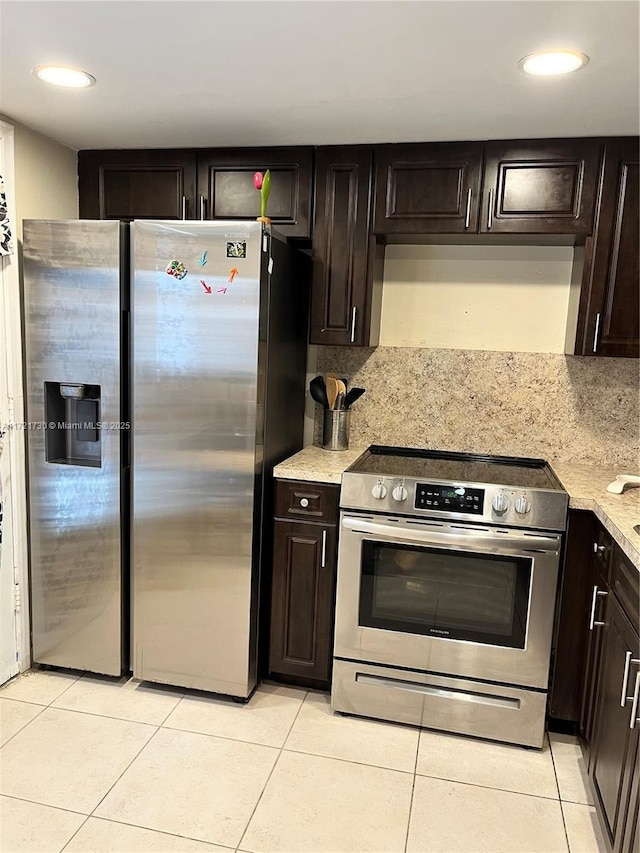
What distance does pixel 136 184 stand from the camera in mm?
2814

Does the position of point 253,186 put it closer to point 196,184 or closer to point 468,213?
point 196,184

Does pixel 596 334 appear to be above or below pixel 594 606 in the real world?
above

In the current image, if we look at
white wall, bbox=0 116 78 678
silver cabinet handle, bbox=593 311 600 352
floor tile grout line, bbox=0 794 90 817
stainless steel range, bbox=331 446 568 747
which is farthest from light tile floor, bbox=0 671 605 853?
silver cabinet handle, bbox=593 311 600 352

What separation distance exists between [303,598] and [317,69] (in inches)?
75.3

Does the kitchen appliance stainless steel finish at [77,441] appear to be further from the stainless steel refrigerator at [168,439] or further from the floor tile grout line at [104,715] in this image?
the floor tile grout line at [104,715]

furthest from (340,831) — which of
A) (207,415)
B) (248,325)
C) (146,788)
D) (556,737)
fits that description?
(248,325)

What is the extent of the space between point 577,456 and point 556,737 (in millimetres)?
1179

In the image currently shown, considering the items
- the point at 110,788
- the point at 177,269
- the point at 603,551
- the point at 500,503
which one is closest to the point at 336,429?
the point at 500,503

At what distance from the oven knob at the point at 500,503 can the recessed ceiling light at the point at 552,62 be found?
53.6 inches

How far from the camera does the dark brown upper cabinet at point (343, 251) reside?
262 cm

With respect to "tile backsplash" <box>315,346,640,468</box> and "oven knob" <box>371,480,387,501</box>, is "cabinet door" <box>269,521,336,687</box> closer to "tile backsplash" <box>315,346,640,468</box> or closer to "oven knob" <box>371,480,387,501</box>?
"oven knob" <box>371,480,387,501</box>

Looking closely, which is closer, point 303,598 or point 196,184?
point 303,598

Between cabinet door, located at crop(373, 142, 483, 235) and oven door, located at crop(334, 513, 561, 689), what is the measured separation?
122 centimetres

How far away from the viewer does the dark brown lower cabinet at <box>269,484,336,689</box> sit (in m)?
2.53
